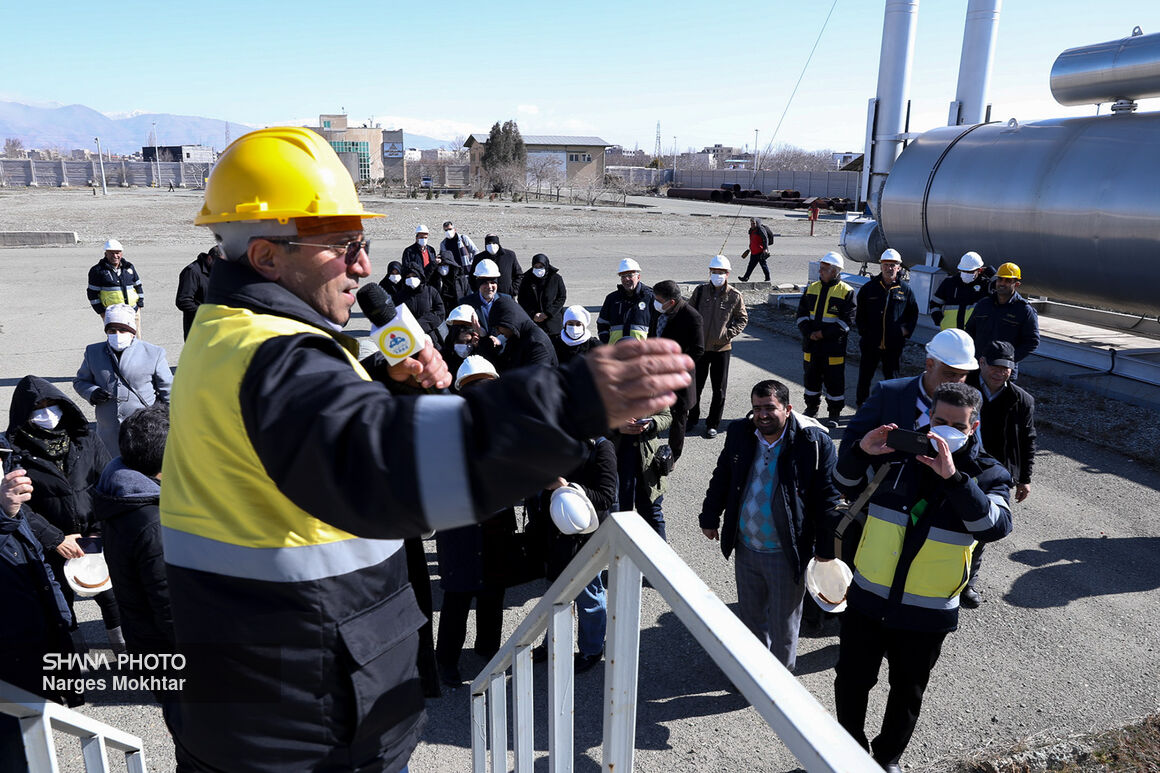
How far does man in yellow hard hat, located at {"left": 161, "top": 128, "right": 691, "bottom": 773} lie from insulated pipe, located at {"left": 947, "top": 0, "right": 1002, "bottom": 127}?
1518cm

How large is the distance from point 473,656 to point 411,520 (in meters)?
4.27

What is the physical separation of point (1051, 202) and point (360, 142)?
320ft

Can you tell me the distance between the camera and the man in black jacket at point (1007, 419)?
576 centimetres

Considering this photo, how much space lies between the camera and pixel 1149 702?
14.6 feet

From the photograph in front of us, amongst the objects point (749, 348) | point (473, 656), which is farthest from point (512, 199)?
point (473, 656)

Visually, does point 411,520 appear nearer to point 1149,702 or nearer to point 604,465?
point 604,465

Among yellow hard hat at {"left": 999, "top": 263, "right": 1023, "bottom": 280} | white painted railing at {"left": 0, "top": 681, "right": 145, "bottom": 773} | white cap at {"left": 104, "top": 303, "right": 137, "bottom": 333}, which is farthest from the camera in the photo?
yellow hard hat at {"left": 999, "top": 263, "right": 1023, "bottom": 280}

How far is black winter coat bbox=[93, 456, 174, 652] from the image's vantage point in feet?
10.9

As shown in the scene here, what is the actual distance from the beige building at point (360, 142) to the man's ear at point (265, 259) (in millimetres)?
78802

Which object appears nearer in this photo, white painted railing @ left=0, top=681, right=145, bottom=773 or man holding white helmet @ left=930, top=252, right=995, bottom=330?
white painted railing @ left=0, top=681, right=145, bottom=773

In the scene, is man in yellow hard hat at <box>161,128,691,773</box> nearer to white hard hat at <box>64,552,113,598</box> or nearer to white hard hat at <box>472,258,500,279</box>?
white hard hat at <box>64,552,113,598</box>

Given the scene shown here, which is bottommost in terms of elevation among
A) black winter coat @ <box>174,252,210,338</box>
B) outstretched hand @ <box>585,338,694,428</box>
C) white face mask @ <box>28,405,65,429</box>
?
white face mask @ <box>28,405,65,429</box>

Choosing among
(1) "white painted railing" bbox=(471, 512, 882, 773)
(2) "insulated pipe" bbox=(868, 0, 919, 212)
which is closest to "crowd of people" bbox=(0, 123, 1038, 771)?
(1) "white painted railing" bbox=(471, 512, 882, 773)

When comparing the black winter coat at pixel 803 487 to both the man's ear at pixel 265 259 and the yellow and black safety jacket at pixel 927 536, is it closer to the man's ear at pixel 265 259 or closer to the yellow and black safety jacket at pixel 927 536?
the yellow and black safety jacket at pixel 927 536
